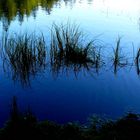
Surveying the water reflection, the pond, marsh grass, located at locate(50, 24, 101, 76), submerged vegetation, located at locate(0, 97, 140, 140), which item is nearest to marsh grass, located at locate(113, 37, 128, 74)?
the pond

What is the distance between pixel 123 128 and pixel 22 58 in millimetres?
4014

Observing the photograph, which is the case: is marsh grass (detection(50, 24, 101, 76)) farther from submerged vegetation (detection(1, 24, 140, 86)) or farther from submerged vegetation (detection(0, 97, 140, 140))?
submerged vegetation (detection(0, 97, 140, 140))

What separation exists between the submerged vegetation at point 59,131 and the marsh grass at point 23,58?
3.15 metres

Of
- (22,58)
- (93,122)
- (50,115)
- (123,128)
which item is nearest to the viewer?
(123,128)

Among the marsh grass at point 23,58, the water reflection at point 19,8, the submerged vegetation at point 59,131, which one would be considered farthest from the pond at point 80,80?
the submerged vegetation at point 59,131

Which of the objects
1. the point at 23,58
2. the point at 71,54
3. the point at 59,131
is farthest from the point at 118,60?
the point at 59,131

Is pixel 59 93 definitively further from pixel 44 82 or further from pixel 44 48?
pixel 44 48

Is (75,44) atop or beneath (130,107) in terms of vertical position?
atop

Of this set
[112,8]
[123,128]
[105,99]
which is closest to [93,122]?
[123,128]

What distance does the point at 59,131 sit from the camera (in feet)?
16.0

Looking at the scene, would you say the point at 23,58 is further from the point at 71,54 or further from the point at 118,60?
the point at 118,60

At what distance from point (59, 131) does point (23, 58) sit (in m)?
3.77

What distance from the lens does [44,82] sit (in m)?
7.85

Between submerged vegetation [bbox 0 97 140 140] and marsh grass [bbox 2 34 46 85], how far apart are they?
3154 mm
